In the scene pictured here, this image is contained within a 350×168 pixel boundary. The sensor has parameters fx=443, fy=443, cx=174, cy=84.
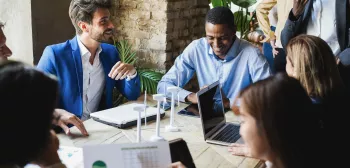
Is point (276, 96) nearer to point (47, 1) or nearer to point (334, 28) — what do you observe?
point (334, 28)

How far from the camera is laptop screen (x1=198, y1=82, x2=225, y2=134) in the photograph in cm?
185

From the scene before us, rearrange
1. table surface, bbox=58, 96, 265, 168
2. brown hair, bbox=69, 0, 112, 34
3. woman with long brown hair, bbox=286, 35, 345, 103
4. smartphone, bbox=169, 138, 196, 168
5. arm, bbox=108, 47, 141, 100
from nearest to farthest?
smartphone, bbox=169, 138, 196, 168, table surface, bbox=58, 96, 265, 168, woman with long brown hair, bbox=286, 35, 345, 103, arm, bbox=108, 47, 141, 100, brown hair, bbox=69, 0, 112, 34

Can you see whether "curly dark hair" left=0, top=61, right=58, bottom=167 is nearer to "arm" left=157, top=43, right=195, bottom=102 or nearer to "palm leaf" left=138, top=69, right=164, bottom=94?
"arm" left=157, top=43, right=195, bottom=102

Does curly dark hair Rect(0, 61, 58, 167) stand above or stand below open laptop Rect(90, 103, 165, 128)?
above

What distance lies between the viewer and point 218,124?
195cm

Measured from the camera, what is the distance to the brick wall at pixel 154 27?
10.8 feet

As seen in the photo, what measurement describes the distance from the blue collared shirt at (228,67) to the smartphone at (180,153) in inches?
39.9

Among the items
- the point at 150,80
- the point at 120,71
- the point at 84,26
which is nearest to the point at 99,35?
the point at 84,26

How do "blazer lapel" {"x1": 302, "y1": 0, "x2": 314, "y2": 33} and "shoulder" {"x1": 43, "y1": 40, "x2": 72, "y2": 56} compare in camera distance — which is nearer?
"shoulder" {"x1": 43, "y1": 40, "x2": 72, "y2": 56}

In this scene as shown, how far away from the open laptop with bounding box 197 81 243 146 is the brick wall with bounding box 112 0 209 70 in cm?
134

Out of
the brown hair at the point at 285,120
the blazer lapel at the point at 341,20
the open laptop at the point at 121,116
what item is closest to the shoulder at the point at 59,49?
the open laptop at the point at 121,116

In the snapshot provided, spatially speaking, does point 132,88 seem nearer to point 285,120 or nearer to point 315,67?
point 315,67

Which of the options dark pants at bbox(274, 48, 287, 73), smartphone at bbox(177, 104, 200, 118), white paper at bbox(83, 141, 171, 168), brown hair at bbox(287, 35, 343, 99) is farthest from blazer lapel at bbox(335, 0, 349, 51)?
white paper at bbox(83, 141, 171, 168)

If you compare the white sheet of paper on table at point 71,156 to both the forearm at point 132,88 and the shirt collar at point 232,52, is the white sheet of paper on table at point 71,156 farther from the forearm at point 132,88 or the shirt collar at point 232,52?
the shirt collar at point 232,52
